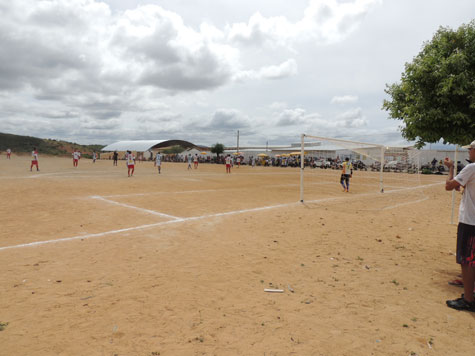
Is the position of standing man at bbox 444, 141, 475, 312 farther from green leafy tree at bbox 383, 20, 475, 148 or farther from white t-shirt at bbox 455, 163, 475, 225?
green leafy tree at bbox 383, 20, 475, 148

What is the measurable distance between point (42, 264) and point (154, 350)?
328 cm

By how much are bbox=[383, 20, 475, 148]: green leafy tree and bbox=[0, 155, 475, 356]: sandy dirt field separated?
2457mm

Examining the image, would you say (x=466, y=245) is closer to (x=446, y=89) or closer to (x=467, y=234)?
(x=467, y=234)

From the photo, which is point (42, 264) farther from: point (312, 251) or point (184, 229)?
point (312, 251)

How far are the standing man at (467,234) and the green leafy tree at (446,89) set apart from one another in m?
2.26

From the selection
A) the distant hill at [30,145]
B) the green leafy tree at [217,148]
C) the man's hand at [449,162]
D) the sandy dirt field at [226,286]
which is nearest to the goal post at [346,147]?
the sandy dirt field at [226,286]

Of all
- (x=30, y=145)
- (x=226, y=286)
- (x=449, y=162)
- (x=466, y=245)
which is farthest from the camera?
(x=30, y=145)

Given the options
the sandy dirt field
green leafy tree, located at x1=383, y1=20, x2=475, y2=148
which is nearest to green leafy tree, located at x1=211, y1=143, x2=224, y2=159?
the sandy dirt field

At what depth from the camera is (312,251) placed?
5.94 meters

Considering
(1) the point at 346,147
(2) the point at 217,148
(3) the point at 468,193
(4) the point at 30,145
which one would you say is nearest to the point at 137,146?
(2) the point at 217,148

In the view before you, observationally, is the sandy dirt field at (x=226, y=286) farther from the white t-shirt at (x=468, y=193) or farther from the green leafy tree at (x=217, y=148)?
the green leafy tree at (x=217, y=148)

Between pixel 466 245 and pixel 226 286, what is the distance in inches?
122

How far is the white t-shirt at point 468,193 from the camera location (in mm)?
3631

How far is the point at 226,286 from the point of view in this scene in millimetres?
4266
